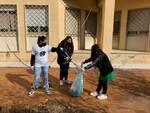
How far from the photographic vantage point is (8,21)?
1138 centimetres

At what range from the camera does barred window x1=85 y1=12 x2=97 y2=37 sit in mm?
14133

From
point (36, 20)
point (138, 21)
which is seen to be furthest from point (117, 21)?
point (36, 20)

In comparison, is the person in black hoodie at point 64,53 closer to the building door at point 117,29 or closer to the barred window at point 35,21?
the barred window at point 35,21

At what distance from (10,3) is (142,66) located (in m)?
6.93

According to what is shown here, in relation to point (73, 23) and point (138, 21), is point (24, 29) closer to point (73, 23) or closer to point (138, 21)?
point (73, 23)

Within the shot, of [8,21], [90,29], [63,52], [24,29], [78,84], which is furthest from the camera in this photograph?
[90,29]

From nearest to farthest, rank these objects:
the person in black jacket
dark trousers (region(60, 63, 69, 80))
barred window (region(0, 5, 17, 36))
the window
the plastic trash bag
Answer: the person in black jacket
the plastic trash bag
dark trousers (region(60, 63, 69, 80))
barred window (region(0, 5, 17, 36))
the window

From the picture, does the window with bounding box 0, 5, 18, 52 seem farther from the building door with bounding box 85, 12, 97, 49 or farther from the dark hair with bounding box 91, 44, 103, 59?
the dark hair with bounding box 91, 44, 103, 59

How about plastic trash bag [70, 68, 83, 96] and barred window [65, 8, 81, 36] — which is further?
barred window [65, 8, 81, 36]

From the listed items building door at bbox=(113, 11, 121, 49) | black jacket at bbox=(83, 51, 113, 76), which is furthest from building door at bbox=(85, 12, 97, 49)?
black jacket at bbox=(83, 51, 113, 76)

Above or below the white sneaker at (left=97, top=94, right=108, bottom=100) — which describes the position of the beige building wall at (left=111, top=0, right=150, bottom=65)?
above

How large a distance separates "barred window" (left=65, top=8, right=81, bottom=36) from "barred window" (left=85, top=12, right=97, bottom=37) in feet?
2.99

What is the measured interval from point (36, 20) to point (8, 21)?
4.47 ft

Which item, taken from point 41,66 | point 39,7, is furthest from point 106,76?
point 39,7
